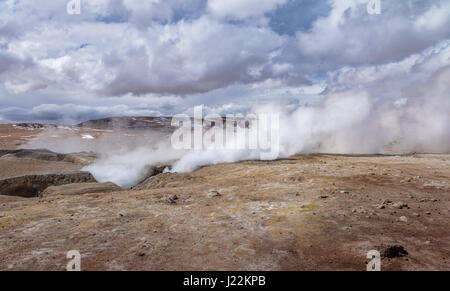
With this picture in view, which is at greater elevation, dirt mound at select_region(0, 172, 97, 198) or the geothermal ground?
A: the geothermal ground

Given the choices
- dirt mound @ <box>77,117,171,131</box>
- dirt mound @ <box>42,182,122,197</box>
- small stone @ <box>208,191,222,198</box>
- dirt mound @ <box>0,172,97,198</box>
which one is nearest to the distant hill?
dirt mound @ <box>77,117,171,131</box>

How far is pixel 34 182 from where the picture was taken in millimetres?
Result: 18250

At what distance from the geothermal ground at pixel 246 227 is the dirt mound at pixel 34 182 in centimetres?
468

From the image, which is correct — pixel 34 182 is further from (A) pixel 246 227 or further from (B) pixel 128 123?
(B) pixel 128 123

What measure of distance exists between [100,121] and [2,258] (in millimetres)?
121782

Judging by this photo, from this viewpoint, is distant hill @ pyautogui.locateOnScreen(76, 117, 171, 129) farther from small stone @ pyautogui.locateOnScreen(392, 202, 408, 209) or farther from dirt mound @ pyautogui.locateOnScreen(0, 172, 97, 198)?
small stone @ pyautogui.locateOnScreen(392, 202, 408, 209)

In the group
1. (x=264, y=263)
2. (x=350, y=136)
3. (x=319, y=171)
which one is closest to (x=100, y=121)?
(x=350, y=136)

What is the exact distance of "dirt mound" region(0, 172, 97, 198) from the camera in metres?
17.4

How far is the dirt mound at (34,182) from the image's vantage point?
17391mm

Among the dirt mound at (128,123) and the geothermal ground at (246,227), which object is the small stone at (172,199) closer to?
the geothermal ground at (246,227)

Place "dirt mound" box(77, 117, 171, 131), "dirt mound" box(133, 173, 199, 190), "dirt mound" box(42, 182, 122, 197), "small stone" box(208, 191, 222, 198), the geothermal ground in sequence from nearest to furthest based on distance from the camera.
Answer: the geothermal ground → "small stone" box(208, 191, 222, 198) → "dirt mound" box(42, 182, 122, 197) → "dirt mound" box(133, 173, 199, 190) → "dirt mound" box(77, 117, 171, 131)

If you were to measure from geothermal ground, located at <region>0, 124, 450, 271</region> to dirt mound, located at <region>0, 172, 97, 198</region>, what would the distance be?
4.68 metres
